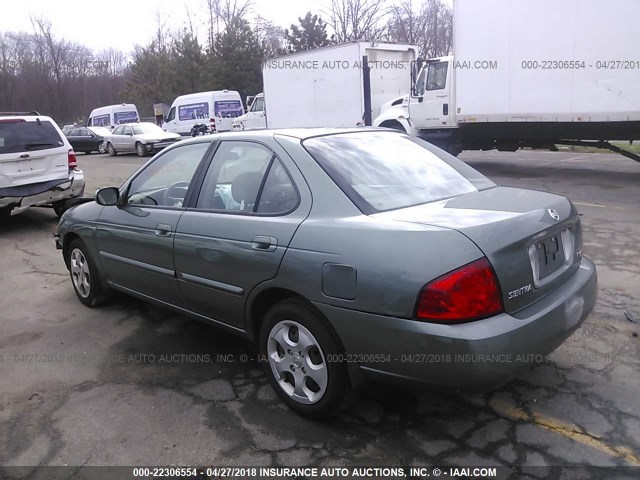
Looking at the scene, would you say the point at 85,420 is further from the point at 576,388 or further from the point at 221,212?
the point at 576,388

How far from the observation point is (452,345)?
2.27 metres

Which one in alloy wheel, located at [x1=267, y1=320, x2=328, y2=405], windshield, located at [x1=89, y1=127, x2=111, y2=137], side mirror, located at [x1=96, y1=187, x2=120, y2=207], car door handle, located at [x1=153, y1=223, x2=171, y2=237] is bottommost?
alloy wheel, located at [x1=267, y1=320, x2=328, y2=405]

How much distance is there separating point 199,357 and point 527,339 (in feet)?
7.43

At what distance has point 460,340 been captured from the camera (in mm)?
2260

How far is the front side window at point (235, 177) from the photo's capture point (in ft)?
10.5

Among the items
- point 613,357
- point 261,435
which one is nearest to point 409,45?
point 613,357

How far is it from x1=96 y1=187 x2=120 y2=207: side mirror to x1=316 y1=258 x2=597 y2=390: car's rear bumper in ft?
7.50

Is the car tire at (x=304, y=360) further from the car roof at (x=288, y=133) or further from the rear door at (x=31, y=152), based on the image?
the rear door at (x=31, y=152)

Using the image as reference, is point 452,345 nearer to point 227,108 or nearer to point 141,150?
point 141,150

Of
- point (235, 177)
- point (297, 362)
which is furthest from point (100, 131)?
point (297, 362)

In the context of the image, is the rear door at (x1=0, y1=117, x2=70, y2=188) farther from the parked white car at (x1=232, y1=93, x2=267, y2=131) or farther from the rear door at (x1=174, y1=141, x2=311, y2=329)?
the parked white car at (x1=232, y1=93, x2=267, y2=131)

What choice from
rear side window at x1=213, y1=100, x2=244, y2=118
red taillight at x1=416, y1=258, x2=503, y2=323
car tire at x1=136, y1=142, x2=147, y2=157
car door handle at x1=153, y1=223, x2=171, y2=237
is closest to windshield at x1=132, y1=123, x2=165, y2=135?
car tire at x1=136, y1=142, x2=147, y2=157

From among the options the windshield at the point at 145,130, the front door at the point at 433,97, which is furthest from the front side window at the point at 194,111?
the front door at the point at 433,97

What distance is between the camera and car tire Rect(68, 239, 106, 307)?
454 cm
